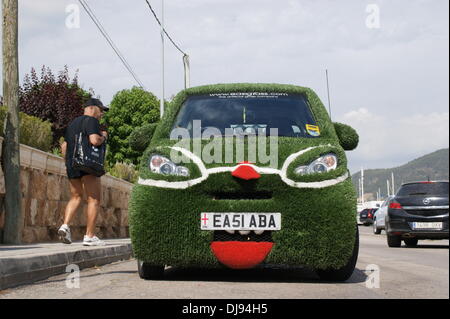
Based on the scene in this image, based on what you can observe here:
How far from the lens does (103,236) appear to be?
590 inches

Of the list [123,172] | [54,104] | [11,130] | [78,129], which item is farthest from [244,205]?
[54,104]

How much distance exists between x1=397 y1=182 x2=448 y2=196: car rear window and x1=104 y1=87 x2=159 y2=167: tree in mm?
42361

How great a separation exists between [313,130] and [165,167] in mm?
1443

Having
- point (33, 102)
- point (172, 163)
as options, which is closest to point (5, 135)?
point (172, 163)

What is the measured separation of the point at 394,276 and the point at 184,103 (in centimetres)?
268

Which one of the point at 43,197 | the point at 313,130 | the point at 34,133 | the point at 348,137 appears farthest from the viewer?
the point at 34,133

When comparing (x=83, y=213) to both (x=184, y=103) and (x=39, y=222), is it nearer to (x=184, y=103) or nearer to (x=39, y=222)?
(x=39, y=222)

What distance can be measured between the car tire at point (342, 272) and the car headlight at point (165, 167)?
148 cm

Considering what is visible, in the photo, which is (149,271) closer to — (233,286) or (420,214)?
(233,286)

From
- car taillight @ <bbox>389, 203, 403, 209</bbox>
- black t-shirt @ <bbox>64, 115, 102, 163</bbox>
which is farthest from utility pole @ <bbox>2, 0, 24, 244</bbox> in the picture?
car taillight @ <bbox>389, 203, 403, 209</bbox>

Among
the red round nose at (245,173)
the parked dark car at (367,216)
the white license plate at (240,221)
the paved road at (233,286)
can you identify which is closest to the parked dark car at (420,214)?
the paved road at (233,286)

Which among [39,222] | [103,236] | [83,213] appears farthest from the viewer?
[103,236]

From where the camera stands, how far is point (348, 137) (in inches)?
251

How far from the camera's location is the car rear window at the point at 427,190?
48.6ft
